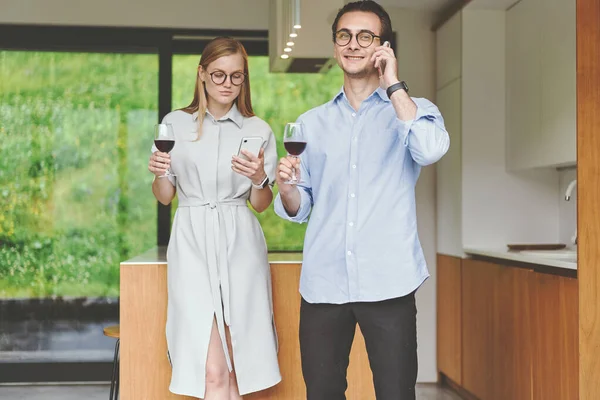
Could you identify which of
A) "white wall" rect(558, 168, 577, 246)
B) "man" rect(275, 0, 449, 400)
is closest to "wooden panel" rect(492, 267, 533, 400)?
"white wall" rect(558, 168, 577, 246)

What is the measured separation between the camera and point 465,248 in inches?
199

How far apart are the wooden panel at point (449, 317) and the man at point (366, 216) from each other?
316cm

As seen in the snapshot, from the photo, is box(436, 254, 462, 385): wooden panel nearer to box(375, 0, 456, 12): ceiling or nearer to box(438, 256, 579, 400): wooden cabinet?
box(438, 256, 579, 400): wooden cabinet

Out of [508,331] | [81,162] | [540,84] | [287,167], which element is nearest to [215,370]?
[287,167]

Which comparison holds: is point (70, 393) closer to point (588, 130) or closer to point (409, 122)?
point (588, 130)

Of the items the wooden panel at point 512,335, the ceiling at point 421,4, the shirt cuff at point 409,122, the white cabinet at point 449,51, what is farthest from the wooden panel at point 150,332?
the ceiling at point 421,4

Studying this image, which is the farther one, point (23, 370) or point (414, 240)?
point (23, 370)

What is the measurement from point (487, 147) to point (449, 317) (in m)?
1.18

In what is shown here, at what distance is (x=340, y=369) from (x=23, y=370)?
12.6 ft

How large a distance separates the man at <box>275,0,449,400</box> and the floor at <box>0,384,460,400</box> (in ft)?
10.6

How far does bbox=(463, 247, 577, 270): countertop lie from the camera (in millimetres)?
3480

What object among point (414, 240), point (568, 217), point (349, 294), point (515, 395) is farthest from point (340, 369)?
point (568, 217)

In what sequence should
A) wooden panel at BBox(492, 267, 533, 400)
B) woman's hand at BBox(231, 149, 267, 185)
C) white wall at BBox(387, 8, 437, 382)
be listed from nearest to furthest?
woman's hand at BBox(231, 149, 267, 185) < wooden panel at BBox(492, 267, 533, 400) < white wall at BBox(387, 8, 437, 382)

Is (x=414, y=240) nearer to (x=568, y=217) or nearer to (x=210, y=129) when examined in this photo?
(x=210, y=129)
